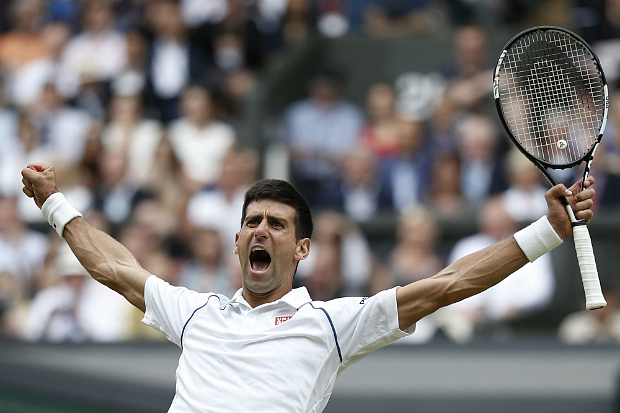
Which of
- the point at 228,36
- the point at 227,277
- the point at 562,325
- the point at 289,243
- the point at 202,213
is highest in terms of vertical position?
the point at 228,36

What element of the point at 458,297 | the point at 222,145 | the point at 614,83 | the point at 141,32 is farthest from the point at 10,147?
the point at 458,297

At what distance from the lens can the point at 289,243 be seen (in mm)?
4352

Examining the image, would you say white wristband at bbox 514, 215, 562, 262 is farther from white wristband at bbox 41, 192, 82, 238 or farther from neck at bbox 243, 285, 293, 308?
white wristband at bbox 41, 192, 82, 238

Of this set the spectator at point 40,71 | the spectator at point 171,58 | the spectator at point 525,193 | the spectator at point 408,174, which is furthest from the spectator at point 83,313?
the spectator at point 40,71

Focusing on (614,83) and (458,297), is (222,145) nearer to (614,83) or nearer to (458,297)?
(614,83)

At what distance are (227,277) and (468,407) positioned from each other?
7.16 feet

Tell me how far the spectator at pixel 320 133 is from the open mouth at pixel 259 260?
15.3ft

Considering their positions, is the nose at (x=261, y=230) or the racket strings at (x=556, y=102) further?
the racket strings at (x=556, y=102)

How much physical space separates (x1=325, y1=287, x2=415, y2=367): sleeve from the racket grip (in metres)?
0.70

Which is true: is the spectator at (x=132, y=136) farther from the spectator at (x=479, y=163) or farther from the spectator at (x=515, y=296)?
the spectator at (x=515, y=296)

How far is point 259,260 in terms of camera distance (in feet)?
15.0

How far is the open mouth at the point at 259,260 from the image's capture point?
4.42 metres

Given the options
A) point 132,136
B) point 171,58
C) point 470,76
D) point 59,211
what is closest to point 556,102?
point 59,211

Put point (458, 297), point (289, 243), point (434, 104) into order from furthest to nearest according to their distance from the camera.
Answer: point (434, 104)
point (289, 243)
point (458, 297)
